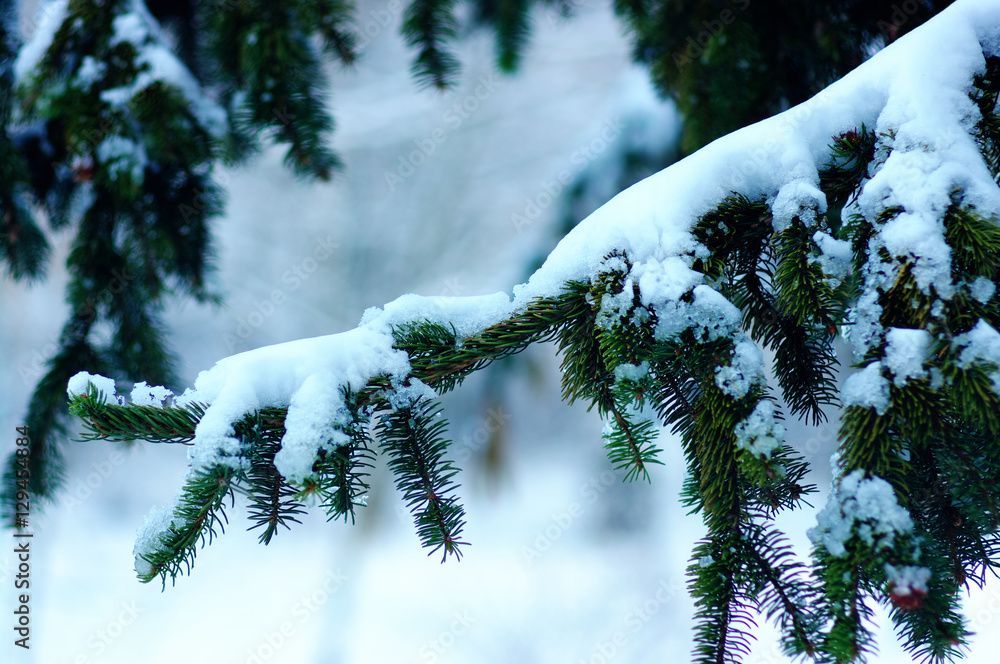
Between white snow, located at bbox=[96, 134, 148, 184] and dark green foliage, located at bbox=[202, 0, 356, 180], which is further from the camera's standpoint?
white snow, located at bbox=[96, 134, 148, 184]

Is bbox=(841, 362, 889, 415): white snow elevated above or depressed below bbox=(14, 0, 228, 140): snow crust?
below

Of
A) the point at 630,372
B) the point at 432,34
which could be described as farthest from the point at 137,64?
the point at 630,372

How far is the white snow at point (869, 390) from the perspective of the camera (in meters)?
0.65

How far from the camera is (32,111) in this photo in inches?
63.9

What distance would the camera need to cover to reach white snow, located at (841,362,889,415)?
0.65 metres

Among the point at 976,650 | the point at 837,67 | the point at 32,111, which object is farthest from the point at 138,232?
the point at 976,650

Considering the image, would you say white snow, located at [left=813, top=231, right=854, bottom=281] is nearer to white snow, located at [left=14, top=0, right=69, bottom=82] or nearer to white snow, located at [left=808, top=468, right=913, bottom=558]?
white snow, located at [left=808, top=468, right=913, bottom=558]

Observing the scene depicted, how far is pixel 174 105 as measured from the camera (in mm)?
1600

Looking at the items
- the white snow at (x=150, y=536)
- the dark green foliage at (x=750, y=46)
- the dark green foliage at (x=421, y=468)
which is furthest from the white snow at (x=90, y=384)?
the dark green foliage at (x=750, y=46)

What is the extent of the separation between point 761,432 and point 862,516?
0.13 metres

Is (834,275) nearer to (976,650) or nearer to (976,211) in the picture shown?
(976,211)

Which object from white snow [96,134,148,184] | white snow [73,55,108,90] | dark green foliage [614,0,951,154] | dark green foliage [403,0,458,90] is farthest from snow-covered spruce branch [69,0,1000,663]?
white snow [73,55,108,90]

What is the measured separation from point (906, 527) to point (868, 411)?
0.13m

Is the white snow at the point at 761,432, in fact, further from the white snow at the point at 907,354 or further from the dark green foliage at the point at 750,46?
the dark green foliage at the point at 750,46
